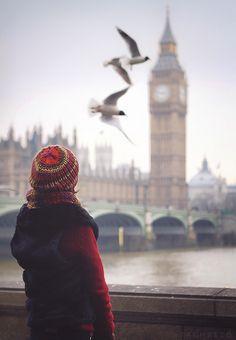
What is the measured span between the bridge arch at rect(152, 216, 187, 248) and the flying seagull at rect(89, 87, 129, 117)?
25405 millimetres

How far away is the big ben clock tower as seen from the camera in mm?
44312

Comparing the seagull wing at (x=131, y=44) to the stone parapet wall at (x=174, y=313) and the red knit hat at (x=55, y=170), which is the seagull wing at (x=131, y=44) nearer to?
the red knit hat at (x=55, y=170)

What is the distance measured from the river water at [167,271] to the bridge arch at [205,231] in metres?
9.72

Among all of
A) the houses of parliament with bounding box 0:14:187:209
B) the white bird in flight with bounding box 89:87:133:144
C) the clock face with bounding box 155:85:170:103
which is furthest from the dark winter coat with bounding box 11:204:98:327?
the clock face with bounding box 155:85:170:103

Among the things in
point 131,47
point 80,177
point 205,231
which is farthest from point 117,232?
point 131,47

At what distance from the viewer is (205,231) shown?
30375 mm

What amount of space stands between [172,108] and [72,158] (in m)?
43.0

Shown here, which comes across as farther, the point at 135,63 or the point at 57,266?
the point at 135,63

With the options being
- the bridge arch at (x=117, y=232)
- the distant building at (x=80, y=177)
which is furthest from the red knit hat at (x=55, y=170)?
the bridge arch at (x=117, y=232)

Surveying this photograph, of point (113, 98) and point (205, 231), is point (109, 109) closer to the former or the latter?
point (113, 98)

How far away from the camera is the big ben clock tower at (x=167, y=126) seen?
145ft

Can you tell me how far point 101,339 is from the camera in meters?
1.38

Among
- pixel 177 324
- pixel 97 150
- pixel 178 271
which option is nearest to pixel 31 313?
pixel 177 324

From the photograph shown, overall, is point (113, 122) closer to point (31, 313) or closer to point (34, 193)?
point (34, 193)
